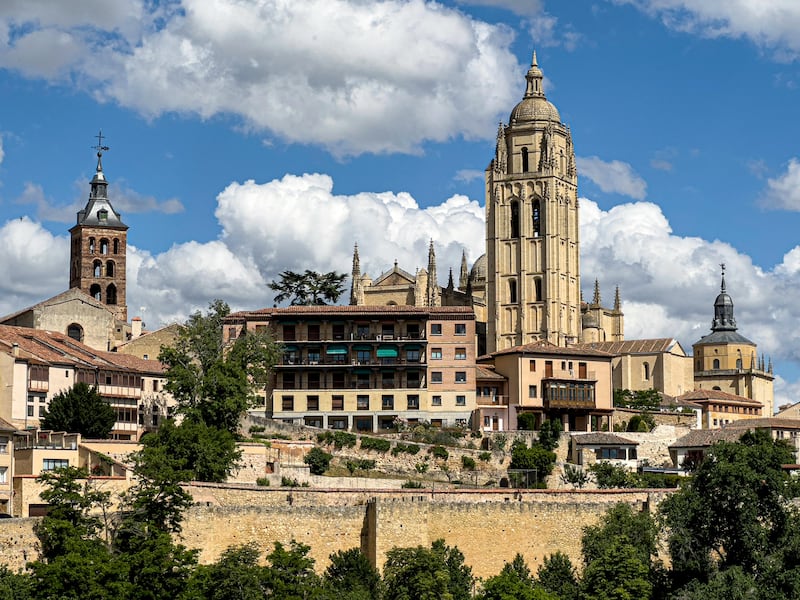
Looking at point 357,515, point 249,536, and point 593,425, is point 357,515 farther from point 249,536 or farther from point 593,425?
point 593,425

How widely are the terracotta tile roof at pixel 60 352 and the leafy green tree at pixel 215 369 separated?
4351 mm

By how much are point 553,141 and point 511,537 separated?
262 ft

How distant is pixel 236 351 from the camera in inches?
3637

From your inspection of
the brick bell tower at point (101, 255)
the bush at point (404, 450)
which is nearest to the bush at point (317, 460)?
the bush at point (404, 450)

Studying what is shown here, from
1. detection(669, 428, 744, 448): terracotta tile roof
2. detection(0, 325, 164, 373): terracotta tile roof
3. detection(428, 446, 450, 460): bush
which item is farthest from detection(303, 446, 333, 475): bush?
detection(669, 428, 744, 448): terracotta tile roof

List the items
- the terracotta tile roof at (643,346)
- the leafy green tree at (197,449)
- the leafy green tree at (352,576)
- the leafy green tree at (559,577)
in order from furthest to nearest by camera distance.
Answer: the terracotta tile roof at (643,346) → the leafy green tree at (197,449) → the leafy green tree at (559,577) → the leafy green tree at (352,576)

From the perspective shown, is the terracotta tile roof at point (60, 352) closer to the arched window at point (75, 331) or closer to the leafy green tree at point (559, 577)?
the arched window at point (75, 331)

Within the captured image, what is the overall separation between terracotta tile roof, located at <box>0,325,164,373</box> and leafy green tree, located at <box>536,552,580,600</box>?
A: 33238mm

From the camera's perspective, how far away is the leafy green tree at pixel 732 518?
69250 millimetres

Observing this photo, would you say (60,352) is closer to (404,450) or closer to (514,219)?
(404,450)

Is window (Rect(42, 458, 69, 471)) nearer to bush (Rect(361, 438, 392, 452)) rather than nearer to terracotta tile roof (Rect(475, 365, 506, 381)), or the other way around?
bush (Rect(361, 438, 392, 452))

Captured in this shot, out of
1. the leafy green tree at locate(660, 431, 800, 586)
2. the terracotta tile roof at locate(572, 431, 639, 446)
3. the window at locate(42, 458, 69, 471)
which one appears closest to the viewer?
the leafy green tree at locate(660, 431, 800, 586)

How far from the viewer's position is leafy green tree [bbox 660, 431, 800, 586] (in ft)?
227

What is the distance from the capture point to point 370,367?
102312 millimetres
